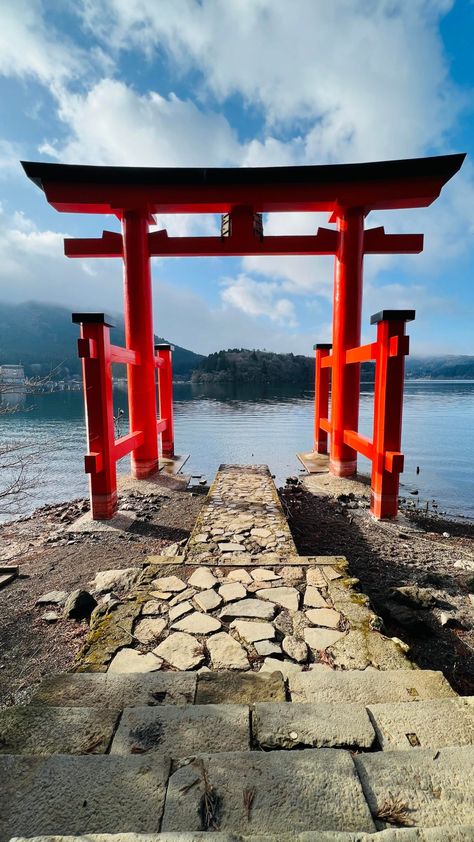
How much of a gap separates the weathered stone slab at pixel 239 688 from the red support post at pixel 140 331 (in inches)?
261

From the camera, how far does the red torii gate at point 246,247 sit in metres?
6.02

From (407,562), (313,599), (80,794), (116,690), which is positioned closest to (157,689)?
(116,690)

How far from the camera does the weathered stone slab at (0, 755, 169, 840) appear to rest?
4.42 ft

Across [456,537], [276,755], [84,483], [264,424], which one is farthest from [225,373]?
[276,755]

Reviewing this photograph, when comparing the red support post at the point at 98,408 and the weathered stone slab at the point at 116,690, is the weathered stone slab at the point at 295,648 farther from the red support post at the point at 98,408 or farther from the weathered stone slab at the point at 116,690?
the red support post at the point at 98,408

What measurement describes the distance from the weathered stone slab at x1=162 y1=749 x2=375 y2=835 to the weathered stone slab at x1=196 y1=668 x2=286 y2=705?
0.49 metres

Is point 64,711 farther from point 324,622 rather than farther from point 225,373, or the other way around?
point 225,373

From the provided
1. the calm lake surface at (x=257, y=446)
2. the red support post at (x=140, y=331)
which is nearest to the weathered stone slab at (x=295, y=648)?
the calm lake surface at (x=257, y=446)

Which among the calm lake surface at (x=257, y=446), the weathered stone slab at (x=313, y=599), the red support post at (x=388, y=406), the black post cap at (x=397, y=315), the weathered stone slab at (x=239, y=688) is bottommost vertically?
the calm lake surface at (x=257, y=446)

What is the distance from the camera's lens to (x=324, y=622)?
2.93 metres

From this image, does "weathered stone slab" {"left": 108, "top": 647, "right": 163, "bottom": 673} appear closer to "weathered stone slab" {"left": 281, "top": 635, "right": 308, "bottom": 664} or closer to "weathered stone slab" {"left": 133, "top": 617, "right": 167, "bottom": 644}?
"weathered stone slab" {"left": 133, "top": 617, "right": 167, "bottom": 644}

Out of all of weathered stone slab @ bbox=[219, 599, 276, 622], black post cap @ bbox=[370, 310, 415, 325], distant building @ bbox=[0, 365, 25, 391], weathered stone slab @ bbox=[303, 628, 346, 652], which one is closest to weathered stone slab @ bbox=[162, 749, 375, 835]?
weathered stone slab @ bbox=[303, 628, 346, 652]

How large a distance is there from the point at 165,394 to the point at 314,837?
33.0ft

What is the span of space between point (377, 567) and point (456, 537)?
7.44ft
